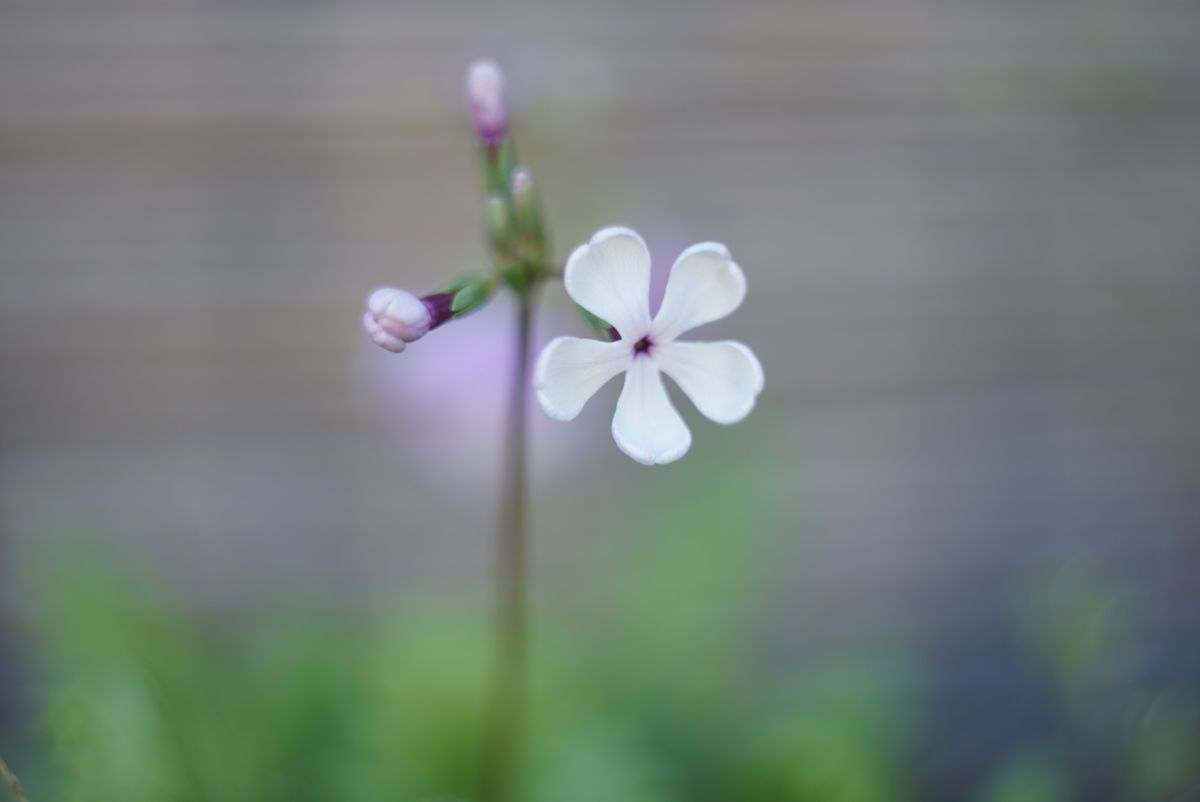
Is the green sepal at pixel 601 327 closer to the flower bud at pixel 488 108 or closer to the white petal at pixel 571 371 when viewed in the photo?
the white petal at pixel 571 371

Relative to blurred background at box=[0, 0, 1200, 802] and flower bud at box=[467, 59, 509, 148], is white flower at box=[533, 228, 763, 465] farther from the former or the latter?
blurred background at box=[0, 0, 1200, 802]

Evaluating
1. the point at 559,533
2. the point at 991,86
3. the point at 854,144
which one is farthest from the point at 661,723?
the point at 854,144

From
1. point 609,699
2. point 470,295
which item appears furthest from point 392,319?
point 609,699

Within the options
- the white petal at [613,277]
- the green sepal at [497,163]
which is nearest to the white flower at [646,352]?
the white petal at [613,277]

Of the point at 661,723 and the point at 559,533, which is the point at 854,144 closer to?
the point at 559,533

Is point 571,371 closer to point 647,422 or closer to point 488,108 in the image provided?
point 647,422

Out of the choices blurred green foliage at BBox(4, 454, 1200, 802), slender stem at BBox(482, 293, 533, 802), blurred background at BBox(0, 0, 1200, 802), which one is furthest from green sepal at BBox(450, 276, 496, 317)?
blurred background at BBox(0, 0, 1200, 802)

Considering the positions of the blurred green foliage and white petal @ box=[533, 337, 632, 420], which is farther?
the blurred green foliage
